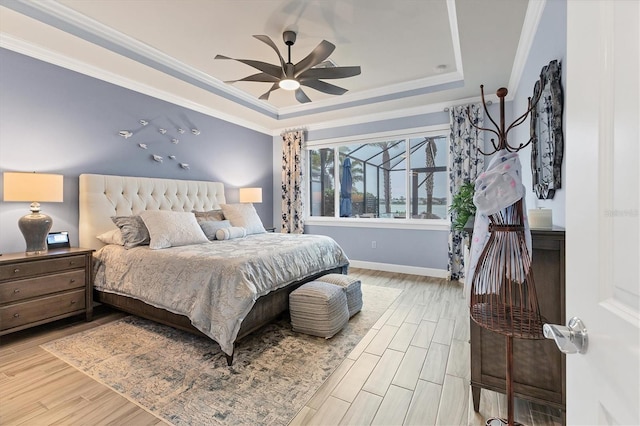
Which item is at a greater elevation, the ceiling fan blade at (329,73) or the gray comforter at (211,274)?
the ceiling fan blade at (329,73)

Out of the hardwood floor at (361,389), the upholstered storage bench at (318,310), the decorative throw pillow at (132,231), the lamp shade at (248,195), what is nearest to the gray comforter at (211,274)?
the decorative throw pillow at (132,231)

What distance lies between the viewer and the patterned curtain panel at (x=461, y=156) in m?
4.21

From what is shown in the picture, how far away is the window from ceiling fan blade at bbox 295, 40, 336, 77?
2.55 meters

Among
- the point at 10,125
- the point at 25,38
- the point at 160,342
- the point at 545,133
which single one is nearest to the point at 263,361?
the point at 160,342

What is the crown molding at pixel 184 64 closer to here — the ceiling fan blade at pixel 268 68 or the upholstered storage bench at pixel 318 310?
the ceiling fan blade at pixel 268 68

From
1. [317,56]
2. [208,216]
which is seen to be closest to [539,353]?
[317,56]

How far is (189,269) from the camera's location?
2443 mm

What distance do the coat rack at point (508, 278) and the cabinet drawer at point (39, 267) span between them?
3.39 m

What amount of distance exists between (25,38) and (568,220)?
Result: 4196 mm

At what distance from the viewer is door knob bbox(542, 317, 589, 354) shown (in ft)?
1.96

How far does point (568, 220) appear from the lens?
70 cm

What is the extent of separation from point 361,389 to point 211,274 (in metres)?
1.35

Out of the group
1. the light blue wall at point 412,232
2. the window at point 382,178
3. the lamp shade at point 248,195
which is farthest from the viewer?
the lamp shade at point 248,195

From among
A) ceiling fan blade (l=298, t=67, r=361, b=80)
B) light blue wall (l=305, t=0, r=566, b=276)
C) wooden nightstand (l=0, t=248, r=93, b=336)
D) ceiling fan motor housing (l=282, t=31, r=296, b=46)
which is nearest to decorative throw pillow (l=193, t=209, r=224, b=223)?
wooden nightstand (l=0, t=248, r=93, b=336)
